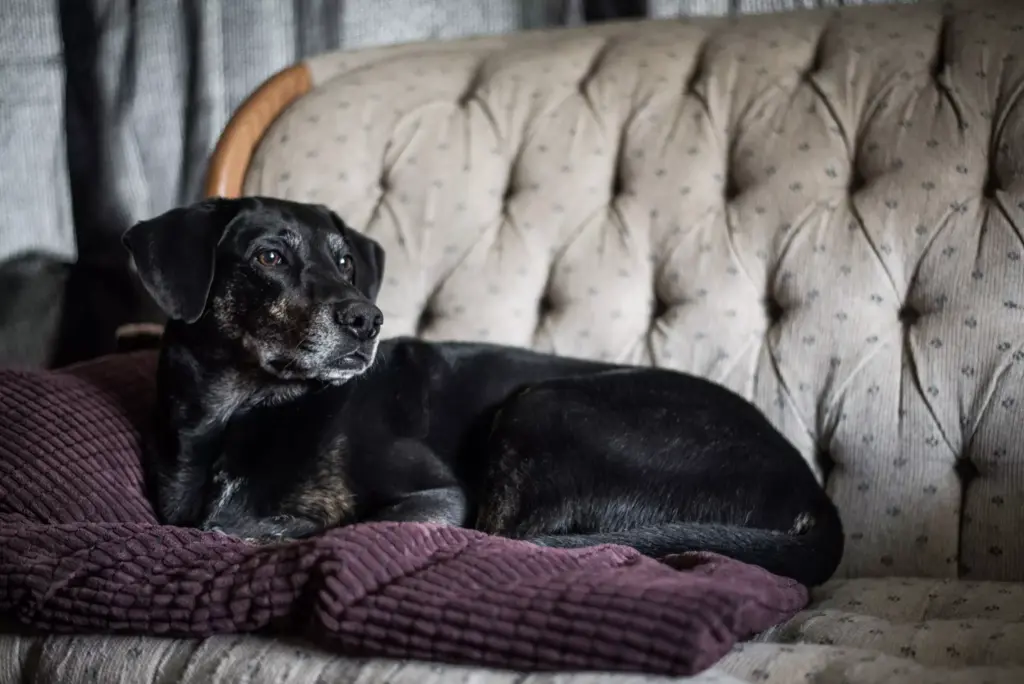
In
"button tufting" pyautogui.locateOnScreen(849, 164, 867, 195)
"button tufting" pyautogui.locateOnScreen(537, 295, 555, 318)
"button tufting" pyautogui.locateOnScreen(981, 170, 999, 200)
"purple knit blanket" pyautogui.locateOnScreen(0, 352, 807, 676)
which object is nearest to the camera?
"purple knit blanket" pyautogui.locateOnScreen(0, 352, 807, 676)

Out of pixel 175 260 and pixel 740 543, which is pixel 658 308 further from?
pixel 175 260

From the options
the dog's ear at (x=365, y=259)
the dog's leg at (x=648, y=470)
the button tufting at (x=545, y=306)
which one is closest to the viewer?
the dog's leg at (x=648, y=470)

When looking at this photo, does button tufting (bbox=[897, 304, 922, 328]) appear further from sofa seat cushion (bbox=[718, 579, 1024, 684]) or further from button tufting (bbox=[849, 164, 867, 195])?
sofa seat cushion (bbox=[718, 579, 1024, 684])

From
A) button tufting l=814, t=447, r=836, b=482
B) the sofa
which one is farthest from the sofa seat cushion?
button tufting l=814, t=447, r=836, b=482

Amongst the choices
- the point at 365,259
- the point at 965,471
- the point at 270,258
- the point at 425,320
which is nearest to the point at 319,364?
the point at 270,258

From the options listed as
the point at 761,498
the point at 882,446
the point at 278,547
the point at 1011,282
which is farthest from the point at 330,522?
the point at 1011,282

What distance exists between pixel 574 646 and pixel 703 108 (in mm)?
1427

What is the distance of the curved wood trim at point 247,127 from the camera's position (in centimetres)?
238

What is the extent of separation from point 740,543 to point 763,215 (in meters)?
0.76

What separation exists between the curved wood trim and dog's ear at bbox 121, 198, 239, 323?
549 mm

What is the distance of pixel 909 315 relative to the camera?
186 cm

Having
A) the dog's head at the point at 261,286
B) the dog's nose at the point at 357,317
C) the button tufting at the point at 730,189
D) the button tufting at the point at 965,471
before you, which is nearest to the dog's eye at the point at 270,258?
the dog's head at the point at 261,286

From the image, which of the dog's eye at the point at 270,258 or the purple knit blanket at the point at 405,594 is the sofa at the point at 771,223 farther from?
the dog's eye at the point at 270,258

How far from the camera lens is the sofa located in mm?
1743
